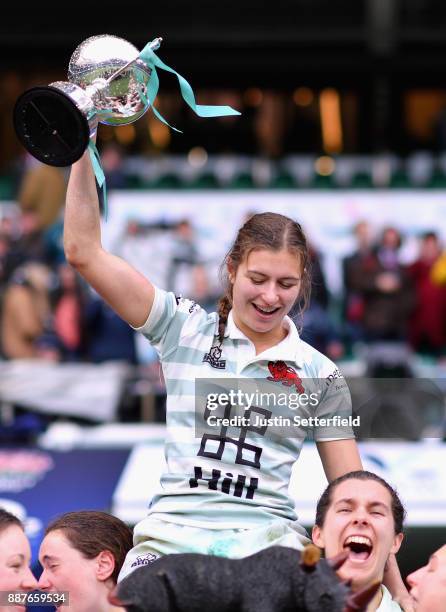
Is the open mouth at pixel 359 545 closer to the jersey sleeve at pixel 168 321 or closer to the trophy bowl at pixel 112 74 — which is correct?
the jersey sleeve at pixel 168 321

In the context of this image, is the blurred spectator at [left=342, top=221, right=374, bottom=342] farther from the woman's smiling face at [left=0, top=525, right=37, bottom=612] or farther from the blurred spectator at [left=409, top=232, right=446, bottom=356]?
the woman's smiling face at [left=0, top=525, right=37, bottom=612]

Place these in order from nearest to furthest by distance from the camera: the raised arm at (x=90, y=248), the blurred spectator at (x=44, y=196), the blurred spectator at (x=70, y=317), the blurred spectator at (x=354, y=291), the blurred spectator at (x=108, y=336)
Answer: the raised arm at (x=90, y=248), the blurred spectator at (x=70, y=317), the blurred spectator at (x=108, y=336), the blurred spectator at (x=354, y=291), the blurred spectator at (x=44, y=196)

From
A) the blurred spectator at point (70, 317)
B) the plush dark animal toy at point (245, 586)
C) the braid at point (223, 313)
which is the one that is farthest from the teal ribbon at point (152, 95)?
the blurred spectator at point (70, 317)

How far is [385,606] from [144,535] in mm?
687

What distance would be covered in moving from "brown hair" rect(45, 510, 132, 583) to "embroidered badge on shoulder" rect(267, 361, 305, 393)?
72cm

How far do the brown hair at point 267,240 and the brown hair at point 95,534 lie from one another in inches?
28.3

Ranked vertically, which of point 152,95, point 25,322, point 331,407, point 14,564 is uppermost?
point 152,95

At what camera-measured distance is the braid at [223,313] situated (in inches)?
138

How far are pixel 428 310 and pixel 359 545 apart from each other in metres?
8.60

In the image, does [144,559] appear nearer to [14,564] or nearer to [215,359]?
[14,564]

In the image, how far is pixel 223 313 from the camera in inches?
141

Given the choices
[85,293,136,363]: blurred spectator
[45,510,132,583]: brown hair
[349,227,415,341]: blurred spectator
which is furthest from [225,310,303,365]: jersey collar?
[349,227,415,341]: blurred spectator

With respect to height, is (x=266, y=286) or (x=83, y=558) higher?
(x=266, y=286)

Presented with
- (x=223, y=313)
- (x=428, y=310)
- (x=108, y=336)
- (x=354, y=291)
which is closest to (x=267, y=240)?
(x=223, y=313)
